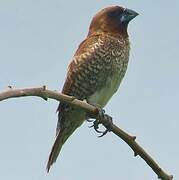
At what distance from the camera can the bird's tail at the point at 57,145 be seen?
5.74 m

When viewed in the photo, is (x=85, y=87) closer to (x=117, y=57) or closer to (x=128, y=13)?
(x=117, y=57)

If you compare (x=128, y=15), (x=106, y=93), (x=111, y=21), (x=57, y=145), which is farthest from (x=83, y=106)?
(x=111, y=21)

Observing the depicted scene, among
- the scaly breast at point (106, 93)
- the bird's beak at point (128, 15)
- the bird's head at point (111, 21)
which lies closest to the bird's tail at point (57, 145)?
the scaly breast at point (106, 93)

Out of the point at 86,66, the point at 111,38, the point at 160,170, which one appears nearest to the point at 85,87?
the point at 86,66

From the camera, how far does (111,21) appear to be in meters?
7.16

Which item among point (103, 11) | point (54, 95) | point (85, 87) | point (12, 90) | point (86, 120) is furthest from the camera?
point (103, 11)

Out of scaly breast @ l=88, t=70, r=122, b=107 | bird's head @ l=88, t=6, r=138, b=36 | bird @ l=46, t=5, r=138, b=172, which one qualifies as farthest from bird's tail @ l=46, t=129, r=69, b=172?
bird's head @ l=88, t=6, r=138, b=36

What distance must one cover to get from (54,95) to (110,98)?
378 centimetres

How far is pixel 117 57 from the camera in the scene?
6766 millimetres

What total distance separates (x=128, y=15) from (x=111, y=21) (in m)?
0.26

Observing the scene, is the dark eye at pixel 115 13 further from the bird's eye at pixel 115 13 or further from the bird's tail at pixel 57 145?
the bird's tail at pixel 57 145

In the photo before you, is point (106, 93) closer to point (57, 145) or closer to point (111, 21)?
point (57, 145)

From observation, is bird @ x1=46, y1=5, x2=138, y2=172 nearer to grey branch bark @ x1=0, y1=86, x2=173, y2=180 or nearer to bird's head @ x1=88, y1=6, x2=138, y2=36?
bird's head @ x1=88, y1=6, x2=138, y2=36

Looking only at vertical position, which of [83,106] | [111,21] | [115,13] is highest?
[115,13]
